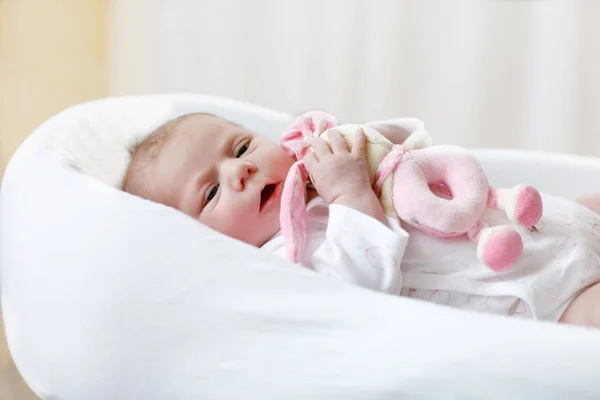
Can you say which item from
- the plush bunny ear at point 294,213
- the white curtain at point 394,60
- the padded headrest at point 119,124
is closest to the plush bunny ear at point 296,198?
the plush bunny ear at point 294,213

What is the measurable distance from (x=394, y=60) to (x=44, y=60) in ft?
3.33

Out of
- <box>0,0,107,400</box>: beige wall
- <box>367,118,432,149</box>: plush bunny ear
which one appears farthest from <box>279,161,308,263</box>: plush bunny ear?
<box>0,0,107,400</box>: beige wall

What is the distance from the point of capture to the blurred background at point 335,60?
5.60 feet

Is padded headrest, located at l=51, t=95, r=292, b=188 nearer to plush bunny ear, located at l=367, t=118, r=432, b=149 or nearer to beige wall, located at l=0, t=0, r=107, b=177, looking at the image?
plush bunny ear, located at l=367, t=118, r=432, b=149

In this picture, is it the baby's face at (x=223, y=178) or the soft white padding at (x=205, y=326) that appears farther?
the baby's face at (x=223, y=178)

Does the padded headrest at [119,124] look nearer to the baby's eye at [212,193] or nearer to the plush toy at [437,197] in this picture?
the baby's eye at [212,193]

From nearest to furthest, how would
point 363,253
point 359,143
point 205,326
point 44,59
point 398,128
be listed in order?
1. point 205,326
2. point 363,253
3. point 359,143
4. point 398,128
5. point 44,59

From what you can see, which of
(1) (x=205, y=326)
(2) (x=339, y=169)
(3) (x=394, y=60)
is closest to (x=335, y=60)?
(3) (x=394, y=60)

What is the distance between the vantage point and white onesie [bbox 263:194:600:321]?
91 cm

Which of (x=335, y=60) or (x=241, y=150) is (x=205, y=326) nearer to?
(x=241, y=150)

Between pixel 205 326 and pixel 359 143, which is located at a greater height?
pixel 359 143

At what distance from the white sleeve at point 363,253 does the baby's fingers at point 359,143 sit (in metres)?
0.11

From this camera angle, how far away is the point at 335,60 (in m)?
1.96

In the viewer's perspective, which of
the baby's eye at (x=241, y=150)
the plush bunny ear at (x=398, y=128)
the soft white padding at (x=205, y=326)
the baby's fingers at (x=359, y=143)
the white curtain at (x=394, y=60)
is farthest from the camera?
the white curtain at (x=394, y=60)
